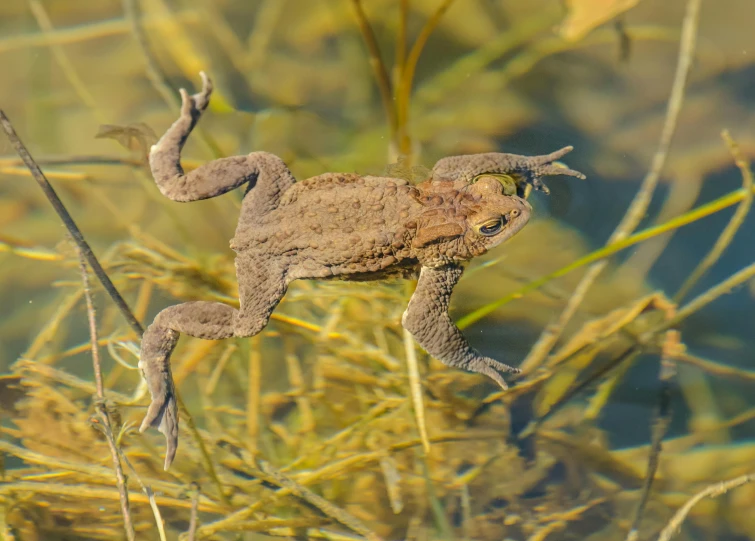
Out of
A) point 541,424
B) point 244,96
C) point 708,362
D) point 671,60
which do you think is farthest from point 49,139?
point 708,362

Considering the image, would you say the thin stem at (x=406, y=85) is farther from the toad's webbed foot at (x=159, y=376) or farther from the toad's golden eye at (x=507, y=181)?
the toad's webbed foot at (x=159, y=376)

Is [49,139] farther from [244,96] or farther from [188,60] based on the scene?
[244,96]

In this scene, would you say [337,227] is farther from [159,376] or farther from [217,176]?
[159,376]

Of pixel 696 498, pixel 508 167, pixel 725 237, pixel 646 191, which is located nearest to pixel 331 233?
pixel 508 167

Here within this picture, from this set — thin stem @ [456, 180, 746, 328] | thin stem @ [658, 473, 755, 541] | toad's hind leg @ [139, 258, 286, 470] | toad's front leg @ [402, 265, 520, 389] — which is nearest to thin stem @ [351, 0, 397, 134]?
toad's front leg @ [402, 265, 520, 389]

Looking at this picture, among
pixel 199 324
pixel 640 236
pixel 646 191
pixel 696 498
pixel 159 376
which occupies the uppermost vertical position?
pixel 646 191

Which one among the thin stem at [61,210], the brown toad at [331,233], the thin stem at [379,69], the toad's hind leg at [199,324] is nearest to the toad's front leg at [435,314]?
the brown toad at [331,233]

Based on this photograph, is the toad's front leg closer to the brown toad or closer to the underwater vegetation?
the brown toad
